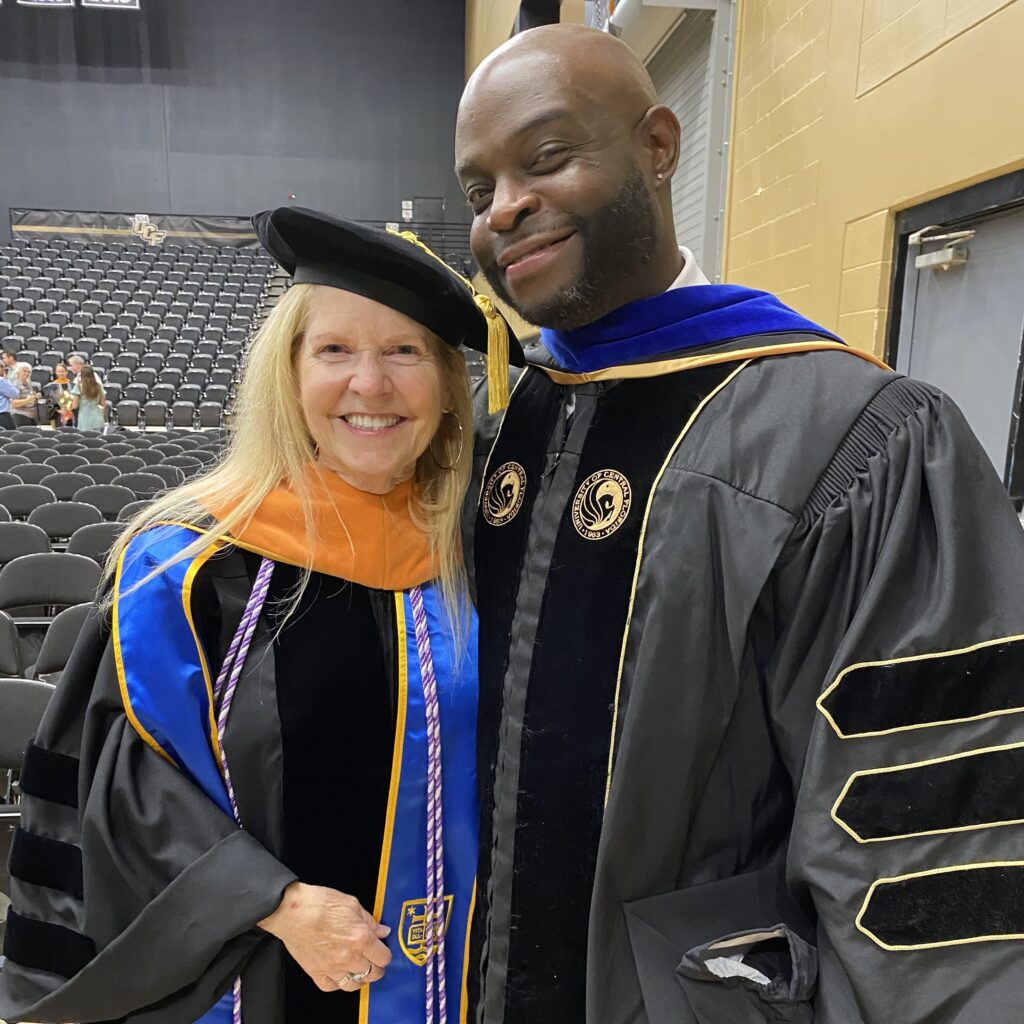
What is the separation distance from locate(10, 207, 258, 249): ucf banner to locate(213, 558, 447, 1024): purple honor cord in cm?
1892

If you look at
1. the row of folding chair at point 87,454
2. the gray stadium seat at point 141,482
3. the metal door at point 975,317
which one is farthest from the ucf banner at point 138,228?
the metal door at point 975,317

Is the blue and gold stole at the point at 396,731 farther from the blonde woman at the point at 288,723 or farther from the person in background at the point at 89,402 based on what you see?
the person in background at the point at 89,402

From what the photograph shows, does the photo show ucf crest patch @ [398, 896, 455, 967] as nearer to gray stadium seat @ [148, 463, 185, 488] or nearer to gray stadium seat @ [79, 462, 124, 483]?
gray stadium seat @ [148, 463, 185, 488]

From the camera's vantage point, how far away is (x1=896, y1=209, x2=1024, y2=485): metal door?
235 centimetres

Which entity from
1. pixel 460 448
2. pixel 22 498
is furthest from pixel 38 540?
pixel 460 448

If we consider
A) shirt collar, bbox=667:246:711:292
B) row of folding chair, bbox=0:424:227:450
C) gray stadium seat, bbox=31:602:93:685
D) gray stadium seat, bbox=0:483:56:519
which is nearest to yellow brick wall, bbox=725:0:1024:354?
shirt collar, bbox=667:246:711:292

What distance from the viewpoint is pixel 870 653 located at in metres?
0.83

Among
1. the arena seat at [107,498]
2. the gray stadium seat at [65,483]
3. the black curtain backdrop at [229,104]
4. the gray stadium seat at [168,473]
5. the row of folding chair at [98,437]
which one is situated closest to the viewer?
the arena seat at [107,498]

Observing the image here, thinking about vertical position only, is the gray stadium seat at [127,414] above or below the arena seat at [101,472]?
above

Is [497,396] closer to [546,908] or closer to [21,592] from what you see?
[546,908]

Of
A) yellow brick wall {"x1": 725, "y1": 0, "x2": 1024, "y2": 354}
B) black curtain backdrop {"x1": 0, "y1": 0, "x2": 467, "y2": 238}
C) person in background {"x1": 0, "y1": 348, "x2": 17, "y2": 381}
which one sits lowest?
person in background {"x1": 0, "y1": 348, "x2": 17, "y2": 381}

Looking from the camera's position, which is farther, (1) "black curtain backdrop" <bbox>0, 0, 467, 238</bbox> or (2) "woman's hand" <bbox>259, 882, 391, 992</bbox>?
(1) "black curtain backdrop" <bbox>0, 0, 467, 238</bbox>

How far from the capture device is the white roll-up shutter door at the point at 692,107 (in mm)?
4336

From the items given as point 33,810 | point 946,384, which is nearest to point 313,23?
point 946,384
